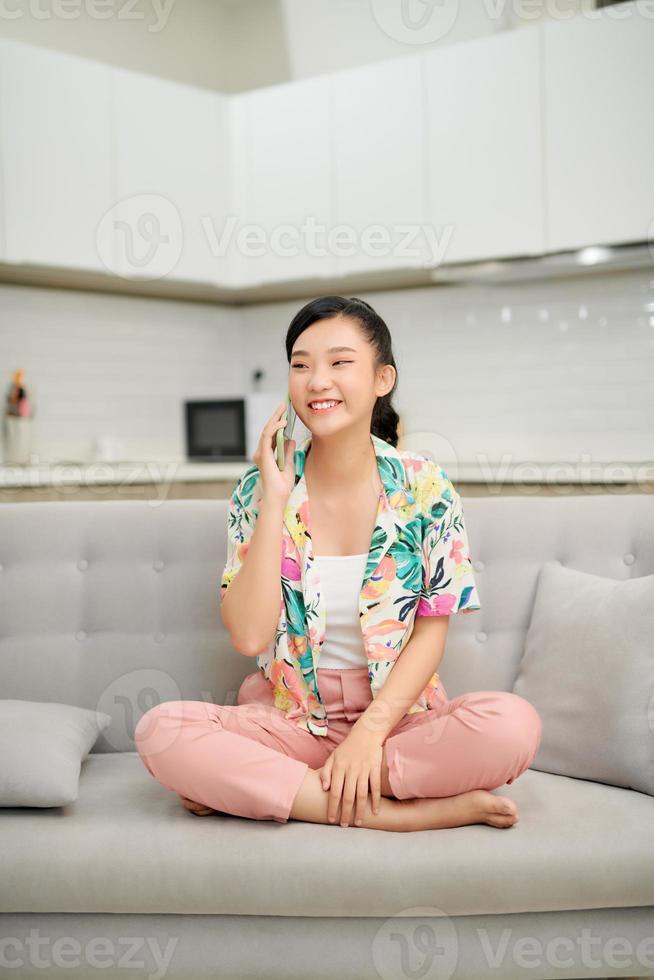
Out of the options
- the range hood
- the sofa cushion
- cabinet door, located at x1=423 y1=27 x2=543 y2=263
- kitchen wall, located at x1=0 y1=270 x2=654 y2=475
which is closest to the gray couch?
the sofa cushion

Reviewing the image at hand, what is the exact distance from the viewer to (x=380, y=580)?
1.64 m

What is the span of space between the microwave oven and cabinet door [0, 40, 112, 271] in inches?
32.1

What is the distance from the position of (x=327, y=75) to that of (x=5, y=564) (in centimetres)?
294

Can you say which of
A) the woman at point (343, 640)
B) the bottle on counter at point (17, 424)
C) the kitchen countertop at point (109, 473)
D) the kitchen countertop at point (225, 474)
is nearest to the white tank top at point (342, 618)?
the woman at point (343, 640)

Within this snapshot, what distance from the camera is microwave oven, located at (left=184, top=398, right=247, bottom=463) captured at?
14.3ft

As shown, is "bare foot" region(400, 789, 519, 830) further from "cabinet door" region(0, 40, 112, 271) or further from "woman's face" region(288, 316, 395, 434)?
"cabinet door" region(0, 40, 112, 271)

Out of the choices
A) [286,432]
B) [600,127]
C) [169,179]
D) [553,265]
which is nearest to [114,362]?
[169,179]

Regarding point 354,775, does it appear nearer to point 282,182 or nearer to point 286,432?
point 286,432

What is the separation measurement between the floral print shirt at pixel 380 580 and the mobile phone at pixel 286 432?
47 millimetres

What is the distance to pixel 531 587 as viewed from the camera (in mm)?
1885

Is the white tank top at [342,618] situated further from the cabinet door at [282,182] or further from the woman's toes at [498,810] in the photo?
the cabinet door at [282,182]

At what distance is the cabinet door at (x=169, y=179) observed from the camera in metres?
3.98

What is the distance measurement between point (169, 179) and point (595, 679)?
3180mm

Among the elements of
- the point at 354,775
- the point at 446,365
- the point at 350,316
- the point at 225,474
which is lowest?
the point at 354,775
